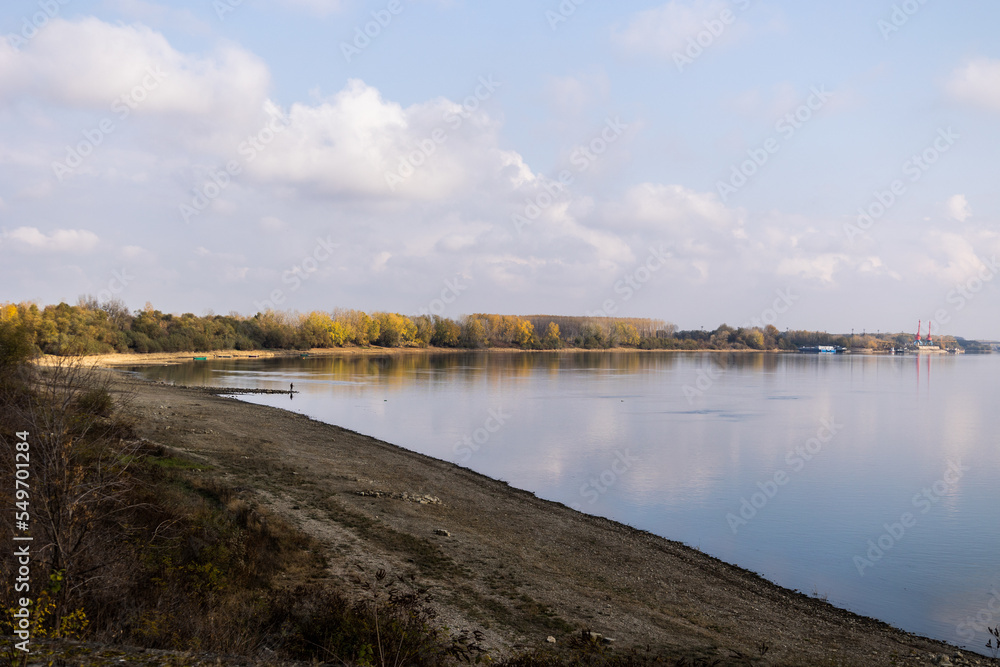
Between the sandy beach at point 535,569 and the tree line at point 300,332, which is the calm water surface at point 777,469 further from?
the tree line at point 300,332

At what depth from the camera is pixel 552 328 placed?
568 ft

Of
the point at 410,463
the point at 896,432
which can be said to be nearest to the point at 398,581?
the point at 410,463

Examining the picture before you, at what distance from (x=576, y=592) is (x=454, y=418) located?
26.2m

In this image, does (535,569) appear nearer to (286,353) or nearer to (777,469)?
(777,469)

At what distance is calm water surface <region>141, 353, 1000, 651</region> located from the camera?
42.6 feet

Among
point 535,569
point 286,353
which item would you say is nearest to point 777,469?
point 535,569

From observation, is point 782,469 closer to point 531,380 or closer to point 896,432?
point 896,432

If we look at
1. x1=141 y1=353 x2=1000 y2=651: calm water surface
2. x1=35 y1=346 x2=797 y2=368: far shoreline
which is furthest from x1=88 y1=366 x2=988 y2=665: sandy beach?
x1=35 y1=346 x2=797 y2=368: far shoreline

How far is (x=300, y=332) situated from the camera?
124m

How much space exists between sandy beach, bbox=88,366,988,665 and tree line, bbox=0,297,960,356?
12218mm

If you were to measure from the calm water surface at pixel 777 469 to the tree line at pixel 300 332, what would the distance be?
17530mm

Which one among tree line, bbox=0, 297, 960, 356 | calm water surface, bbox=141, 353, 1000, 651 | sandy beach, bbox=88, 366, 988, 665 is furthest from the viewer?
tree line, bbox=0, 297, 960, 356

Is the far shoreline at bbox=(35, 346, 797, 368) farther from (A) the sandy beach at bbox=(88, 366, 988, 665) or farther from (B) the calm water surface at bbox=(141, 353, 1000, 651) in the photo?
(A) the sandy beach at bbox=(88, 366, 988, 665)

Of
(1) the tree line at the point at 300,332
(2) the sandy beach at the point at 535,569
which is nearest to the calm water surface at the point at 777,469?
(2) the sandy beach at the point at 535,569
